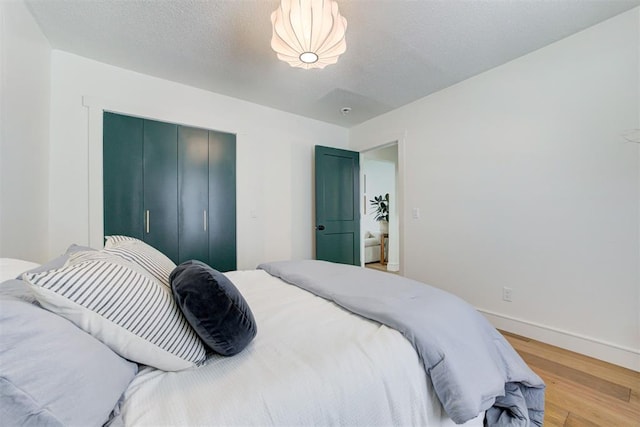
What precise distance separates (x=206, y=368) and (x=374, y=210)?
20.1 ft

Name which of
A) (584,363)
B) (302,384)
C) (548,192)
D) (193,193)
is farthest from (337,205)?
(302,384)

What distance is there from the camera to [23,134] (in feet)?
5.80

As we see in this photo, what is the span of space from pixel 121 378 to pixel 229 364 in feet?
0.89

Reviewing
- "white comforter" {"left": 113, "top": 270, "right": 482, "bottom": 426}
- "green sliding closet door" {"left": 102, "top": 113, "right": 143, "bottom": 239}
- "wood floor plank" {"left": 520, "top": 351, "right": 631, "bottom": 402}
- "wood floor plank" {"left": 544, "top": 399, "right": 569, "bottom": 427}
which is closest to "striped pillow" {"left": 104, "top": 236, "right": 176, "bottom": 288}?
"white comforter" {"left": 113, "top": 270, "right": 482, "bottom": 426}

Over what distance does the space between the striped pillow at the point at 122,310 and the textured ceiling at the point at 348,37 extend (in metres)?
1.84

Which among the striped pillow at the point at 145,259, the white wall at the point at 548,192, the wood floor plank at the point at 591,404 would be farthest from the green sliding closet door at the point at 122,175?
the wood floor plank at the point at 591,404

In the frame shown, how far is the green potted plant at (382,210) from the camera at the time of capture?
620cm

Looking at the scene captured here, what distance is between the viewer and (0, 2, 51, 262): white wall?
5.04 feet

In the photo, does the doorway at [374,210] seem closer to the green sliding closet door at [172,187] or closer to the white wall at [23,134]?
the green sliding closet door at [172,187]

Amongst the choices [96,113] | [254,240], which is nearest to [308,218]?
[254,240]

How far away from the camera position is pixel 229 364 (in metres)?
0.82

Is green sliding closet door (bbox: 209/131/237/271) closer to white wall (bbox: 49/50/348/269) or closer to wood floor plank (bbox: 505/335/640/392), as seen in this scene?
white wall (bbox: 49/50/348/269)

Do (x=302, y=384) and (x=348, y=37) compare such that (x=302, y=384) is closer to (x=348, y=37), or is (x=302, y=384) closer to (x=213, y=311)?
(x=213, y=311)

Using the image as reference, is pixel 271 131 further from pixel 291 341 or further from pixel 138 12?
pixel 291 341
